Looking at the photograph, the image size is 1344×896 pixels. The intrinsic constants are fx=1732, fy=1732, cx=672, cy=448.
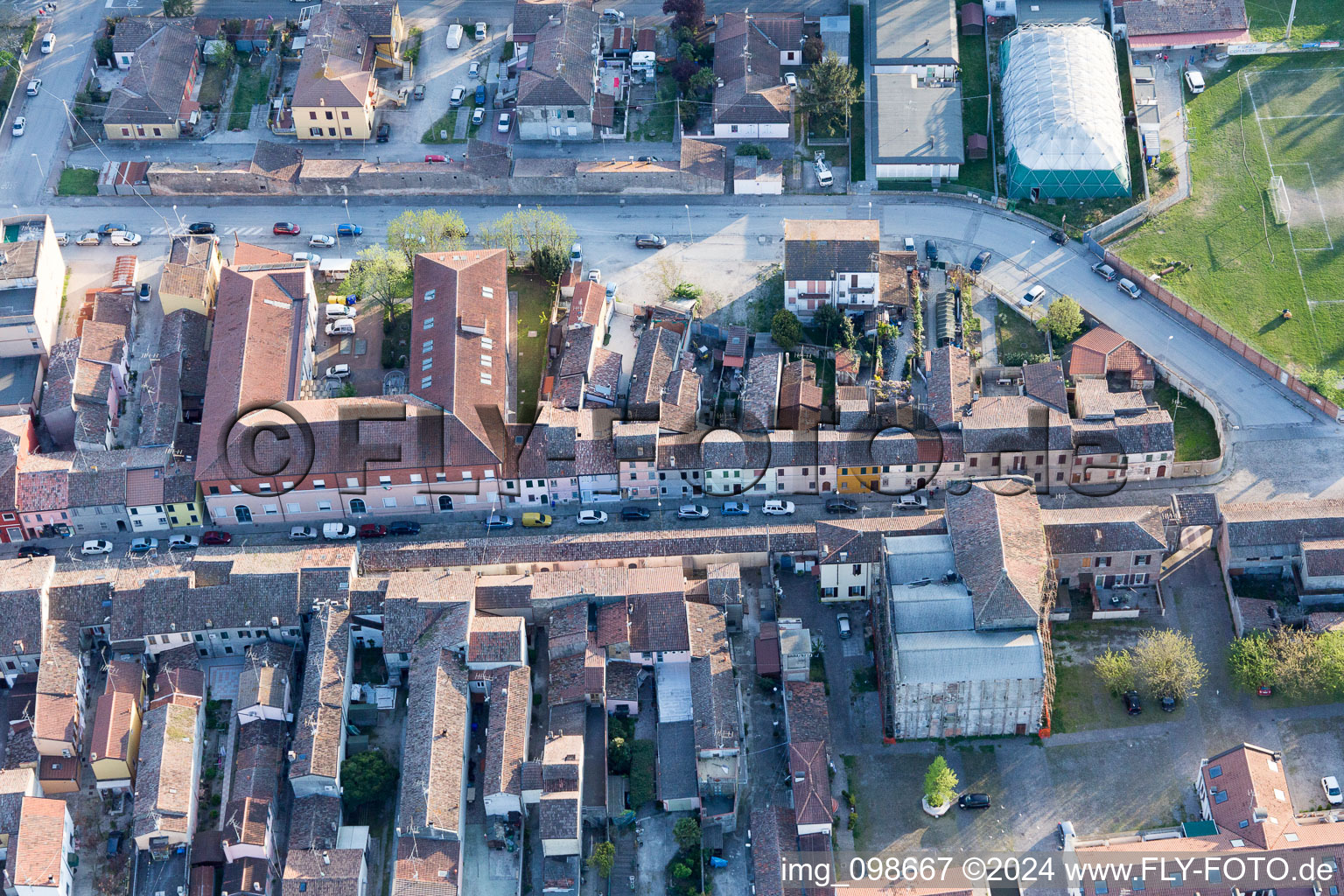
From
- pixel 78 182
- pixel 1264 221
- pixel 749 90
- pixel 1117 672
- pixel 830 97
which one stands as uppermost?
pixel 749 90

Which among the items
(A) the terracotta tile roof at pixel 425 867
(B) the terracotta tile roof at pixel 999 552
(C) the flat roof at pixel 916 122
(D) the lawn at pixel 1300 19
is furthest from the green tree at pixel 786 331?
(D) the lawn at pixel 1300 19

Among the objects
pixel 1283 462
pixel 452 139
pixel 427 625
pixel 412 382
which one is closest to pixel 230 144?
pixel 452 139

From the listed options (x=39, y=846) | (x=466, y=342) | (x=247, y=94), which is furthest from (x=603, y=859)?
(x=247, y=94)

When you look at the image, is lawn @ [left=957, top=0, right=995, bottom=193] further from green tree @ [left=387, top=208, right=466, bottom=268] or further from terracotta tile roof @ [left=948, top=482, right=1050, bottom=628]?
green tree @ [left=387, top=208, right=466, bottom=268]

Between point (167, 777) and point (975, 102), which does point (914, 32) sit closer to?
point (975, 102)

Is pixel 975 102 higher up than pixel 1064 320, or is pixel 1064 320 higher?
pixel 975 102

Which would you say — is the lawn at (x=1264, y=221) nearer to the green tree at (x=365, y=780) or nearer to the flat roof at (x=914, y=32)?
the flat roof at (x=914, y=32)
